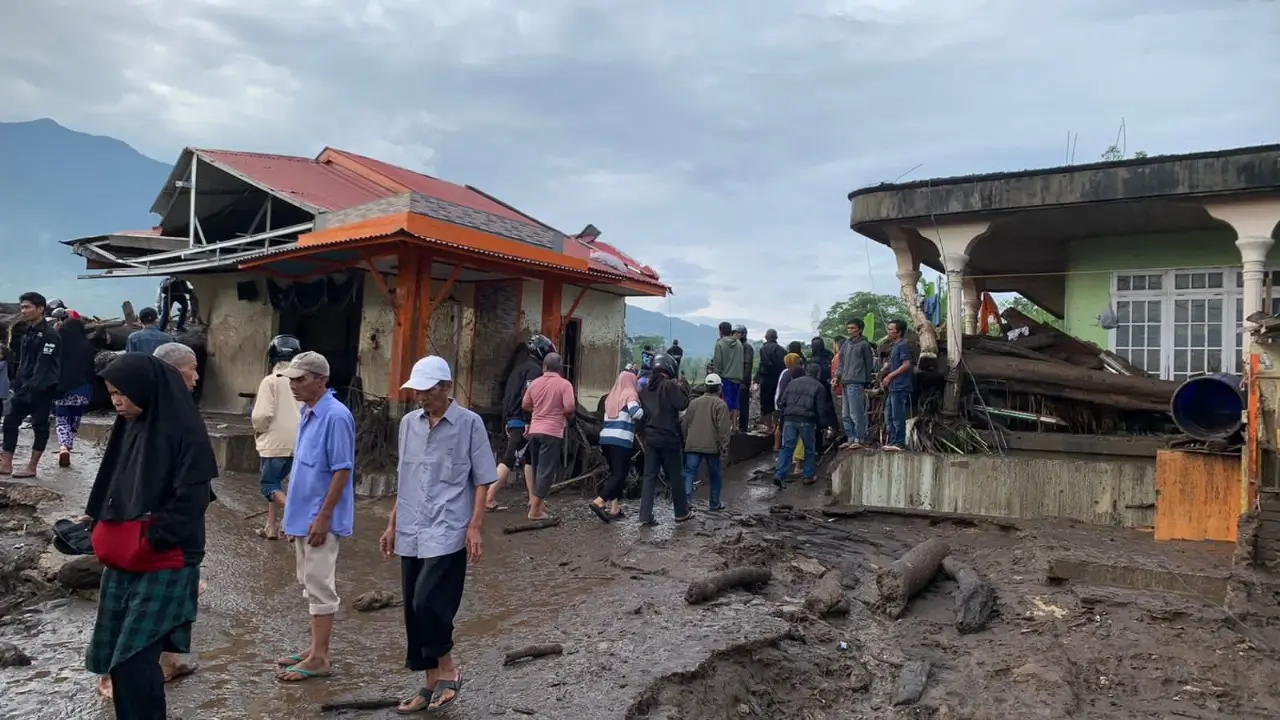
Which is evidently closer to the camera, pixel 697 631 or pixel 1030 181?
pixel 697 631

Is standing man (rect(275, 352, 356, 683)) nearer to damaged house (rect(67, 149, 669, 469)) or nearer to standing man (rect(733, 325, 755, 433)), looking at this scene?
damaged house (rect(67, 149, 669, 469))

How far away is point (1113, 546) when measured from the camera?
807 centimetres

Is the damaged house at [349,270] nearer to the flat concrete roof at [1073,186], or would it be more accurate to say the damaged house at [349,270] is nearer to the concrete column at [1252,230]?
the flat concrete roof at [1073,186]

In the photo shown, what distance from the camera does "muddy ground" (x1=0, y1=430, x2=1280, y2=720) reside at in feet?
15.3

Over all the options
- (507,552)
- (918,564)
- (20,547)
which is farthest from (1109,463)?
(20,547)

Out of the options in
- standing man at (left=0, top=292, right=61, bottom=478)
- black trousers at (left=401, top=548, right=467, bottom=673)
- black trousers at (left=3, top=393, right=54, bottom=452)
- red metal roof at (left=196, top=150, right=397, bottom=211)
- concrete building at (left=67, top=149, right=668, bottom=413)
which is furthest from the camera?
red metal roof at (left=196, top=150, right=397, bottom=211)

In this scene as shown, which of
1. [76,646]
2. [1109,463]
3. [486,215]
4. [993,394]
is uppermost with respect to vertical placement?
[486,215]

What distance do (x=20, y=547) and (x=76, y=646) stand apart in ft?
8.26

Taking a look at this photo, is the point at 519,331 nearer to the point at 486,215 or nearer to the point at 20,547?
the point at 486,215

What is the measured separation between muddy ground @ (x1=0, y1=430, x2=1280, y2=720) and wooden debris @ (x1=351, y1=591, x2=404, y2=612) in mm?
88

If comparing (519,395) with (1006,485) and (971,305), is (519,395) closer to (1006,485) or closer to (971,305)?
(1006,485)

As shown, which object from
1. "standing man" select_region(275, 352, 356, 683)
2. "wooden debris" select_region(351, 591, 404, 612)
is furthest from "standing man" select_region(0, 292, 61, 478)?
"standing man" select_region(275, 352, 356, 683)

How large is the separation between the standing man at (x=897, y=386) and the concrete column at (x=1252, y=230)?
3.75 m

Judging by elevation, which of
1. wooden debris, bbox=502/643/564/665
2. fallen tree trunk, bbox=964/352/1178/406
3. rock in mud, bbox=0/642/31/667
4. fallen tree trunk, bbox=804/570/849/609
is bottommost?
rock in mud, bbox=0/642/31/667
